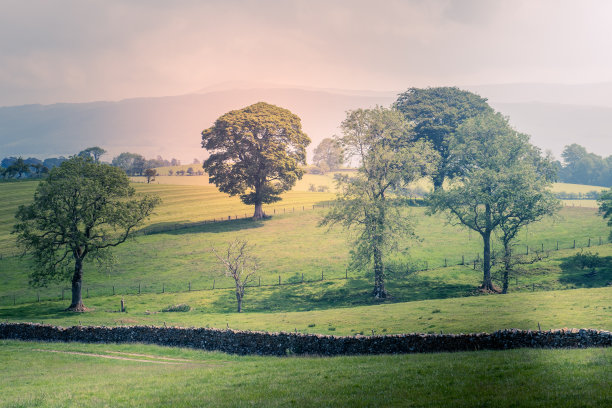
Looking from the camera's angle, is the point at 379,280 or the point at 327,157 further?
the point at 327,157

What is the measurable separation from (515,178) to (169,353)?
4104 centimetres

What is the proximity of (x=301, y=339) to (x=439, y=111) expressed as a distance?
243 ft

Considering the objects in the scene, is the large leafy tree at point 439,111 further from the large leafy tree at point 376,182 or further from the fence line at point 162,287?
the large leafy tree at point 376,182

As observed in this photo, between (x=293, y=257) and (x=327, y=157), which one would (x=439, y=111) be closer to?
(x=293, y=257)

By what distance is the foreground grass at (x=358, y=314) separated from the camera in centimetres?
3173

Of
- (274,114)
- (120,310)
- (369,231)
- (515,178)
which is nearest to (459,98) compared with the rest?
(274,114)

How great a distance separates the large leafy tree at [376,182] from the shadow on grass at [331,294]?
2964 millimetres


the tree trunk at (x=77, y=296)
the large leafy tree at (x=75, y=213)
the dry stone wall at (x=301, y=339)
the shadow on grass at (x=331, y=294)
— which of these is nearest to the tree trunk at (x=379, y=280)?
the shadow on grass at (x=331, y=294)

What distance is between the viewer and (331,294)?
52812mm

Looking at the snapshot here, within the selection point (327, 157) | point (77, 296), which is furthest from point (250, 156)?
point (327, 157)

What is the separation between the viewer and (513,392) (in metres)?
15.1

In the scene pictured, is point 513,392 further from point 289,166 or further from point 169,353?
point 289,166

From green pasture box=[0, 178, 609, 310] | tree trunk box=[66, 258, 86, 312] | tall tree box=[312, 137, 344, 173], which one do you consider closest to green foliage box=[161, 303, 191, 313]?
green pasture box=[0, 178, 609, 310]

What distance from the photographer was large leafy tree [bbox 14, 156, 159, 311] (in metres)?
50.4
